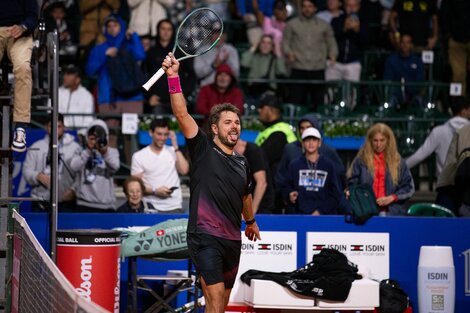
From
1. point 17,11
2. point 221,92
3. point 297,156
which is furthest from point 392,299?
point 221,92

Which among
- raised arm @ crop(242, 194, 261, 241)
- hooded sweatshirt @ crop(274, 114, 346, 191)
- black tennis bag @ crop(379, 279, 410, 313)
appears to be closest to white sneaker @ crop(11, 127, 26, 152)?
raised arm @ crop(242, 194, 261, 241)

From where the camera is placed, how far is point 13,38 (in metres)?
12.0

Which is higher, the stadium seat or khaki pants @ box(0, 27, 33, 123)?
khaki pants @ box(0, 27, 33, 123)

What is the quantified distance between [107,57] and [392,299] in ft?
24.3

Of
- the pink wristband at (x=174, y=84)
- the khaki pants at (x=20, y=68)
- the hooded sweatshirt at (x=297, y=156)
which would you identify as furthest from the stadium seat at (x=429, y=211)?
the pink wristband at (x=174, y=84)

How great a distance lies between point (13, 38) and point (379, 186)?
4.62 m

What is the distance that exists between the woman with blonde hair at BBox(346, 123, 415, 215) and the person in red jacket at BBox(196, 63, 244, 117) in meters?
3.58

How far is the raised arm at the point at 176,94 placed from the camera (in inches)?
357

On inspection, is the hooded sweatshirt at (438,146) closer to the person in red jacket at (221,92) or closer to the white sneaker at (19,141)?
the person in red jacket at (221,92)

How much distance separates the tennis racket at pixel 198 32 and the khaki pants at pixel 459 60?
9743 mm

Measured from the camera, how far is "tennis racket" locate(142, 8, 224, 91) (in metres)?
10.1

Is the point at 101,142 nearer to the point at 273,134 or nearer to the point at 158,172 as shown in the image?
the point at 158,172

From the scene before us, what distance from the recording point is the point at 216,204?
9.48m

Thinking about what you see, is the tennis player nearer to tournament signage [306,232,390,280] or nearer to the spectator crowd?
the spectator crowd
